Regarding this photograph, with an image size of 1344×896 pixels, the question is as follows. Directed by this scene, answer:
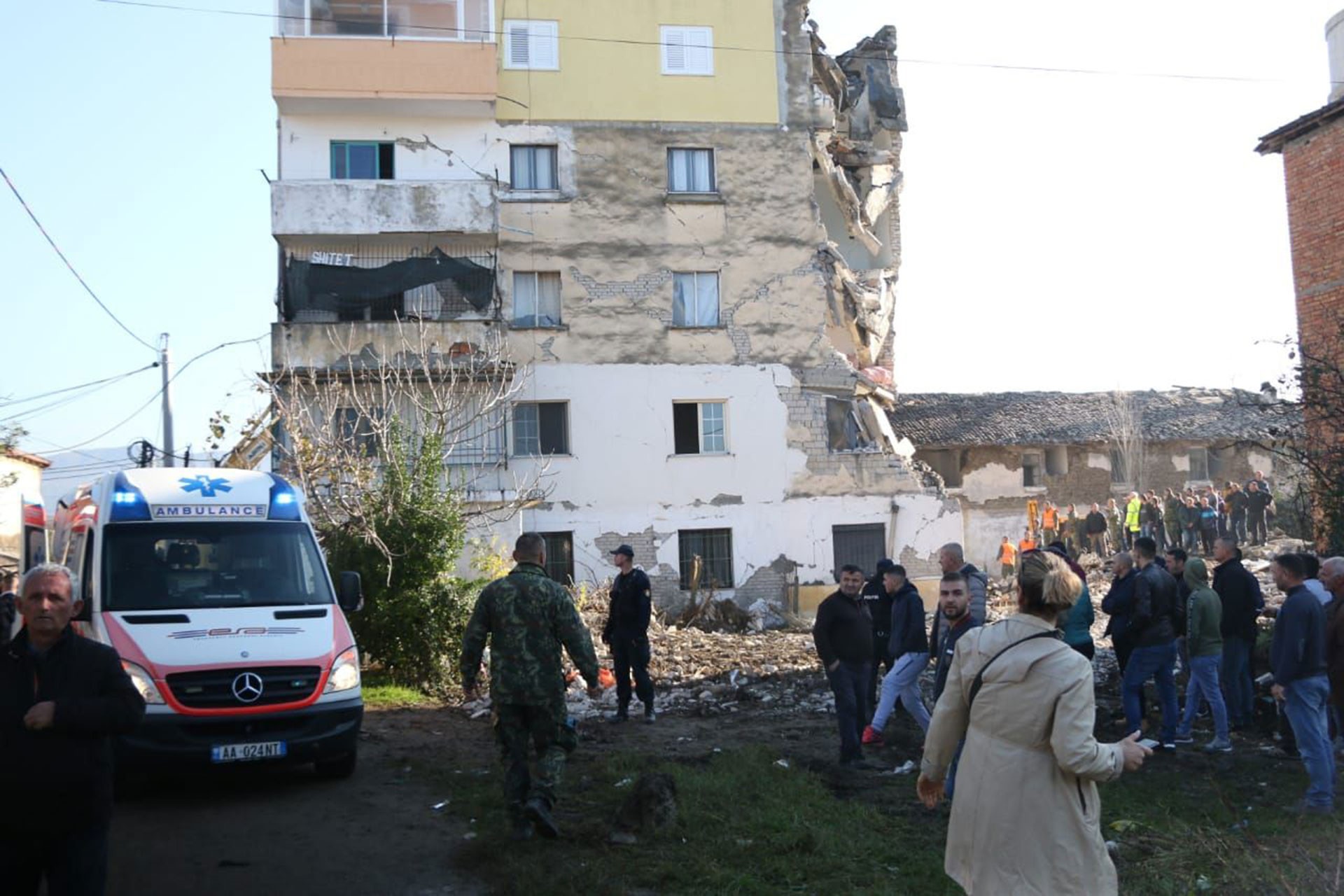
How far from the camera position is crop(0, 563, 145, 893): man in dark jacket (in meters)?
4.66

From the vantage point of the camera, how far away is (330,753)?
9.45m

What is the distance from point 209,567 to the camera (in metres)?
10.1

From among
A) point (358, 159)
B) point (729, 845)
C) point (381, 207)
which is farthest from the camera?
point (358, 159)

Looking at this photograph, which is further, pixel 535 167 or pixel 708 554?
pixel 535 167

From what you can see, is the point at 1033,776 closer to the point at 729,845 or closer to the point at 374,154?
the point at 729,845

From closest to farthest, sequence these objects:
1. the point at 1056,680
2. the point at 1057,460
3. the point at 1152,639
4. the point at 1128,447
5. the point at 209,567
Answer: the point at 1056,680 → the point at 209,567 → the point at 1152,639 → the point at 1128,447 → the point at 1057,460

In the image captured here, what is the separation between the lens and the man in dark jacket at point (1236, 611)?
→ 11016mm

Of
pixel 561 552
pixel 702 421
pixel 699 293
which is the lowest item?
pixel 561 552

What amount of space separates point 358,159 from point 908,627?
20879mm

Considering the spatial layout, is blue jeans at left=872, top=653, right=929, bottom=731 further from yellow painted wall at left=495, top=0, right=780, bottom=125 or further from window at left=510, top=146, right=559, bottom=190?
yellow painted wall at left=495, top=0, right=780, bottom=125

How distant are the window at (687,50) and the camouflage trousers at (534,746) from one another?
2339cm

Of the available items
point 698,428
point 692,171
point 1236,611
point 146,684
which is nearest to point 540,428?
point 698,428

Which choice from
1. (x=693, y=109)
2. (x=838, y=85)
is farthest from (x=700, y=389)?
(x=838, y=85)

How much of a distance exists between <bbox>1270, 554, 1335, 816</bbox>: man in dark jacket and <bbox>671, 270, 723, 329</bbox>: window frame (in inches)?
798
